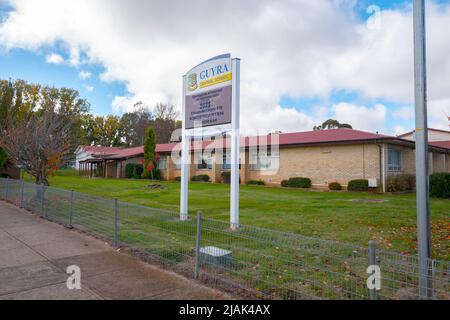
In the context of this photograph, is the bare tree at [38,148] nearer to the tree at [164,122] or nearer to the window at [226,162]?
the window at [226,162]

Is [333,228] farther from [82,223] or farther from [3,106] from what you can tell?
[3,106]

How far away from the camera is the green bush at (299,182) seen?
22.0m

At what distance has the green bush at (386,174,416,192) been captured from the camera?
62.8 feet

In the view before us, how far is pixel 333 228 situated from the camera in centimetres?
830

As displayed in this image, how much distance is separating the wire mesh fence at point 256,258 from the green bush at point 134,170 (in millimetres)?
25384

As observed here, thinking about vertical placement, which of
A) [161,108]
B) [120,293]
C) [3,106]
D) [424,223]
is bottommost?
[120,293]

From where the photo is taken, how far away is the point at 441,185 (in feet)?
54.7

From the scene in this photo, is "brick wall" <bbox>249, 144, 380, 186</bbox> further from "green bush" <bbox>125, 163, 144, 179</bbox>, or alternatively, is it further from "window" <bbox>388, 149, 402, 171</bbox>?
"green bush" <bbox>125, 163, 144, 179</bbox>

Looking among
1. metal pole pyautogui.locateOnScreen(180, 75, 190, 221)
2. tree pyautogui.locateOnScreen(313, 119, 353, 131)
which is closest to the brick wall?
metal pole pyautogui.locateOnScreen(180, 75, 190, 221)

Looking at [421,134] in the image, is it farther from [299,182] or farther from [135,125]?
[135,125]

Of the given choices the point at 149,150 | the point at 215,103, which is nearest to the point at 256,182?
the point at 149,150

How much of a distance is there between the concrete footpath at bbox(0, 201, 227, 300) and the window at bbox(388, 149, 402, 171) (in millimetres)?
18562
